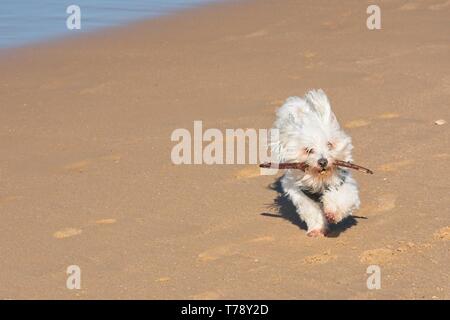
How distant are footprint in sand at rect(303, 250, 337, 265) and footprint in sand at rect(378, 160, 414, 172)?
5.39ft

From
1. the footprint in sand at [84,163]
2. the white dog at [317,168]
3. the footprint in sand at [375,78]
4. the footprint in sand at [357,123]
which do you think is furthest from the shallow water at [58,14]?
the white dog at [317,168]

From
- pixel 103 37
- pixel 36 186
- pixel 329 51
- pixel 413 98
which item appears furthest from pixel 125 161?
pixel 103 37

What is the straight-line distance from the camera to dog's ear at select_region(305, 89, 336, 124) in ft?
23.9

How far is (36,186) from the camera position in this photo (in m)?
8.58

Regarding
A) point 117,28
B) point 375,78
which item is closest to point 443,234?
point 375,78

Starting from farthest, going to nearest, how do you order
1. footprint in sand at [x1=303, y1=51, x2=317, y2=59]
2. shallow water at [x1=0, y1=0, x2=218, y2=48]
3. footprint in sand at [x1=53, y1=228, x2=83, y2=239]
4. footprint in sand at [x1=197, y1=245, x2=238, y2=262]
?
shallow water at [x1=0, y1=0, x2=218, y2=48] → footprint in sand at [x1=303, y1=51, x2=317, y2=59] → footprint in sand at [x1=53, y1=228, x2=83, y2=239] → footprint in sand at [x1=197, y1=245, x2=238, y2=262]

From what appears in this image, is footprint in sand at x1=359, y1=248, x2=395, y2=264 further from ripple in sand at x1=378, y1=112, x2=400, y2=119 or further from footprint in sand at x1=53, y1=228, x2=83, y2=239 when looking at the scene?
ripple in sand at x1=378, y1=112, x2=400, y2=119

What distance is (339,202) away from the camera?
23.5ft

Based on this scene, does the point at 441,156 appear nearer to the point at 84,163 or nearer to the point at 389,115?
the point at 389,115

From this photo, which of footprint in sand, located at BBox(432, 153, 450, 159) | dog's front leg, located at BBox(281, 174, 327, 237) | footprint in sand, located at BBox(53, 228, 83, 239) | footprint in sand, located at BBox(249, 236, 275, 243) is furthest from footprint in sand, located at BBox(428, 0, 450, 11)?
footprint in sand, located at BBox(53, 228, 83, 239)

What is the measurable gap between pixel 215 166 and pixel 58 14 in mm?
6783

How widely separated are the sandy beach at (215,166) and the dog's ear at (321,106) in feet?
2.65

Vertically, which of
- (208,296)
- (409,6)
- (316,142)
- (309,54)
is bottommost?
(208,296)

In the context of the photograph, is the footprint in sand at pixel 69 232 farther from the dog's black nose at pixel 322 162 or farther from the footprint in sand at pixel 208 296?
the dog's black nose at pixel 322 162
